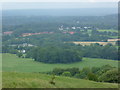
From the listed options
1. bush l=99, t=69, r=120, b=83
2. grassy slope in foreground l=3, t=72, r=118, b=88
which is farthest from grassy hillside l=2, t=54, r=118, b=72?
grassy slope in foreground l=3, t=72, r=118, b=88

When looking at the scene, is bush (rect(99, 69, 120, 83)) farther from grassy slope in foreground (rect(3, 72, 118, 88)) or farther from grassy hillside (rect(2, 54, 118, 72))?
grassy hillside (rect(2, 54, 118, 72))

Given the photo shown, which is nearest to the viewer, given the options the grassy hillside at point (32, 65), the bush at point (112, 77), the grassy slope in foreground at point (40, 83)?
the grassy slope in foreground at point (40, 83)

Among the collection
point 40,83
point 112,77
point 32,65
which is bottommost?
point 32,65

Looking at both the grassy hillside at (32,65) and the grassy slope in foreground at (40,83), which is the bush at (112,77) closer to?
the grassy slope in foreground at (40,83)

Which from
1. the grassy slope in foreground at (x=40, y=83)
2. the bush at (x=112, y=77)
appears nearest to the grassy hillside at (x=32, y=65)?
the bush at (x=112, y=77)

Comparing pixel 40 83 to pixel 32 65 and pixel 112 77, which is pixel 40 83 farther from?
pixel 32 65

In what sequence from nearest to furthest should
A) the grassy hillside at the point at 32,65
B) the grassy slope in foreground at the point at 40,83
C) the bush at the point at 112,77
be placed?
the grassy slope in foreground at the point at 40,83 < the bush at the point at 112,77 < the grassy hillside at the point at 32,65

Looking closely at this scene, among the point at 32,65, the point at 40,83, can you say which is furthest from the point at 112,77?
the point at 32,65

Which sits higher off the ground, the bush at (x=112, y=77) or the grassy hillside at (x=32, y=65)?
the bush at (x=112, y=77)

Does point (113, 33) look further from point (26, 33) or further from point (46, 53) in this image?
point (46, 53)

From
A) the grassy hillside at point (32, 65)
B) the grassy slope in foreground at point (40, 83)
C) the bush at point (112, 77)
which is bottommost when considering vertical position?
the grassy hillside at point (32, 65)

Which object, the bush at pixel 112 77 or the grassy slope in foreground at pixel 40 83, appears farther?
the bush at pixel 112 77

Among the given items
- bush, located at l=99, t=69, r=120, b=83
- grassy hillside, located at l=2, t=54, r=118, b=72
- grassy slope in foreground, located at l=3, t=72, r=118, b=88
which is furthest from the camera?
grassy hillside, located at l=2, t=54, r=118, b=72
